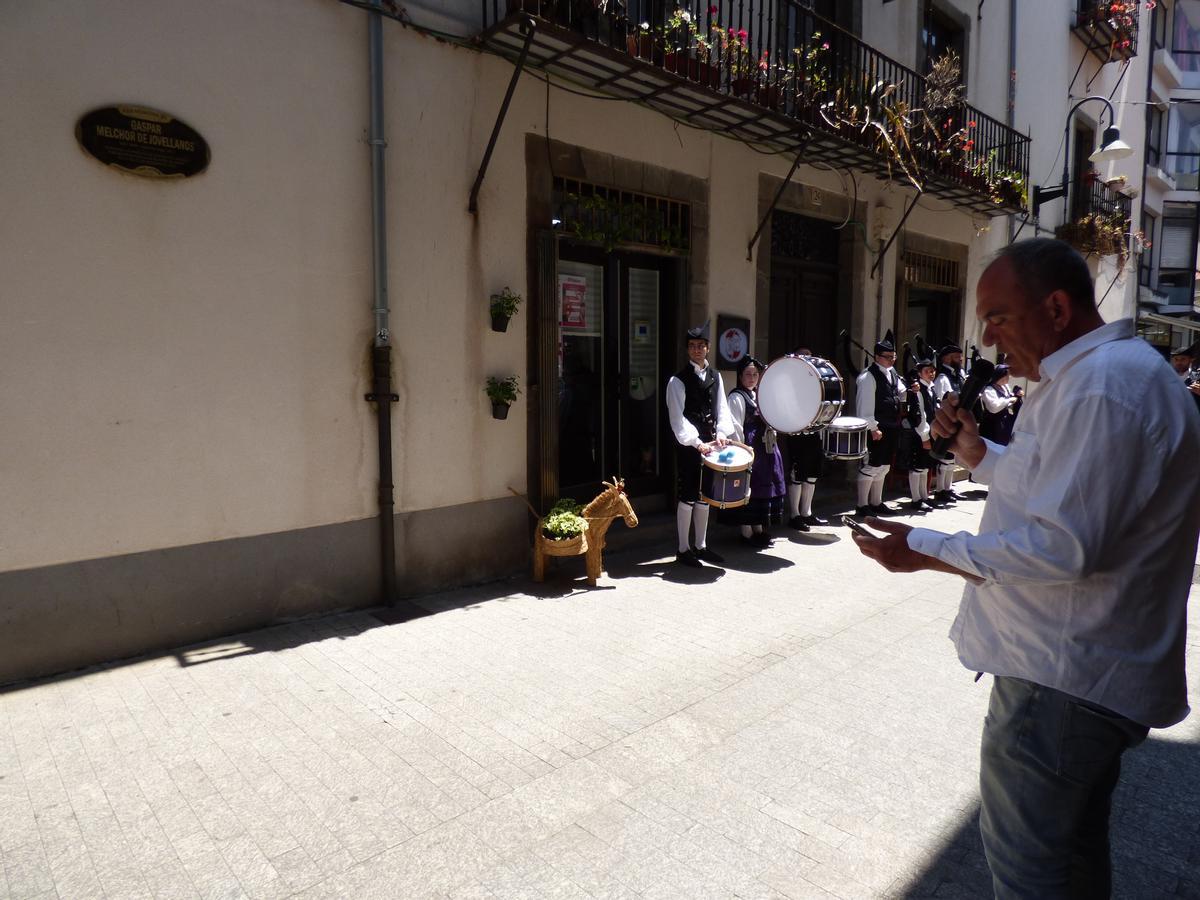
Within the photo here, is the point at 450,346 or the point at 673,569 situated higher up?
the point at 450,346

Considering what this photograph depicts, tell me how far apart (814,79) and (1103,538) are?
7.34 m

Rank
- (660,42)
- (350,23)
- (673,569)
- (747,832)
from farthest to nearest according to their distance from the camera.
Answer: (673,569)
(660,42)
(350,23)
(747,832)

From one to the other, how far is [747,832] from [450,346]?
4.04 metres

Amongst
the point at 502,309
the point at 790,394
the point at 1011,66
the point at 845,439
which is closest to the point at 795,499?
the point at 845,439

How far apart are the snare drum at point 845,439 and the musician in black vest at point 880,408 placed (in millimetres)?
1070

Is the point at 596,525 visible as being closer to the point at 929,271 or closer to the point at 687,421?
the point at 687,421

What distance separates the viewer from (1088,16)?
14.6 meters

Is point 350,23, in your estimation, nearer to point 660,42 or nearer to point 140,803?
point 660,42

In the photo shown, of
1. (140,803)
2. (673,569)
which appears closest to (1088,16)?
(673,569)

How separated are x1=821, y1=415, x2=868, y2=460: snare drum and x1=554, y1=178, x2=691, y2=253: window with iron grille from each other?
90.8 inches

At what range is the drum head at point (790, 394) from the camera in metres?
6.68

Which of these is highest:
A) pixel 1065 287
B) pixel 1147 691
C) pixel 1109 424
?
pixel 1065 287

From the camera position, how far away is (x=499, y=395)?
5949 mm

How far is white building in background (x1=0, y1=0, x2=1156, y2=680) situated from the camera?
13.5ft
